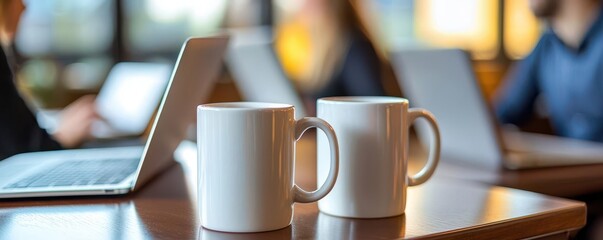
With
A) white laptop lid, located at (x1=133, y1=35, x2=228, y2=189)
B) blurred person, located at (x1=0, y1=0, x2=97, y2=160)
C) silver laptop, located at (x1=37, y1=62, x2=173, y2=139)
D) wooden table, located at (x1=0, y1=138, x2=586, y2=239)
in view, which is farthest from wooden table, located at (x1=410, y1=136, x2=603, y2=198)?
silver laptop, located at (x1=37, y1=62, x2=173, y2=139)

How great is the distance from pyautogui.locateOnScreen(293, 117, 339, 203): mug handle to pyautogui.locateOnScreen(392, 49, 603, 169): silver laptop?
68 centimetres

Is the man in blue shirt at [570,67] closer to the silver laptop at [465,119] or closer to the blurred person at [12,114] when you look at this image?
the silver laptop at [465,119]

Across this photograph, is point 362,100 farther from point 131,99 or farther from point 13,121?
point 131,99

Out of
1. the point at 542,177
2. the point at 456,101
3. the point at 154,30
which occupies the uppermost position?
the point at 154,30

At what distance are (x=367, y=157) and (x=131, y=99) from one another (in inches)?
50.0

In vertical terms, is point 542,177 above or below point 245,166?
below

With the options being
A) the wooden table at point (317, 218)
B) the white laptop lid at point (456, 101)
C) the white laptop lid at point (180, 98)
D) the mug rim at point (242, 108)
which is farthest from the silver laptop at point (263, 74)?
the mug rim at point (242, 108)

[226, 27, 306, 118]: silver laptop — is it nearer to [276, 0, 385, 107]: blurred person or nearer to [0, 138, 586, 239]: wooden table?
[276, 0, 385, 107]: blurred person

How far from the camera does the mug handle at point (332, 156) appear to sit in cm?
76

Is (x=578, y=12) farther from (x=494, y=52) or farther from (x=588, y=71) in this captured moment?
(x=494, y=52)

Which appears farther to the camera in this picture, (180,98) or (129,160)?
(129,160)

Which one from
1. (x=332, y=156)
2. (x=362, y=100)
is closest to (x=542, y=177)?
(x=362, y=100)

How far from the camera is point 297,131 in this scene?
756 mm

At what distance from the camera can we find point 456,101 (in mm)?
1473
